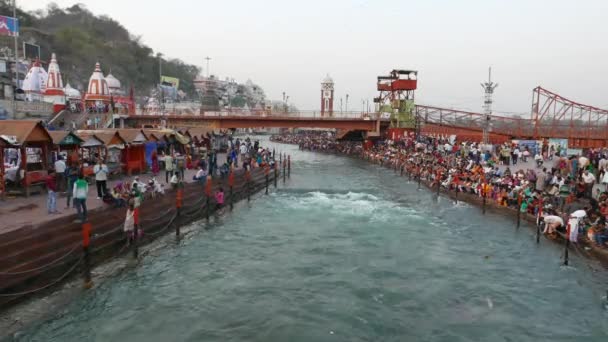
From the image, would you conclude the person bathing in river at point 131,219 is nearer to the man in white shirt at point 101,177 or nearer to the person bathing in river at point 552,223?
the man in white shirt at point 101,177

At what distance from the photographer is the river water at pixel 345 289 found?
10.8 metres

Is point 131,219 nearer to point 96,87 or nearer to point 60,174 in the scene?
point 60,174

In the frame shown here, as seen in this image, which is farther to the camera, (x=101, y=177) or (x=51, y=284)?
(x=101, y=177)

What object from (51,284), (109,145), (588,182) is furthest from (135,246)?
(588,182)

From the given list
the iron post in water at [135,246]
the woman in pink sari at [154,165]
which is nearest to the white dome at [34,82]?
the woman in pink sari at [154,165]

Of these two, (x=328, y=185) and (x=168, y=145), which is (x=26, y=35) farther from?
(x=328, y=185)

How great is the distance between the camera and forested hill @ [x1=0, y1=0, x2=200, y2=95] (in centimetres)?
8881

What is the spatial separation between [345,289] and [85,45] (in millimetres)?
101462

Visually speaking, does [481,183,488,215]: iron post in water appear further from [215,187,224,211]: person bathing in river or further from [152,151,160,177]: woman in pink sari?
[152,151,160,177]: woman in pink sari

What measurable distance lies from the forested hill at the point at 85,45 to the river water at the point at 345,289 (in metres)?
75.0

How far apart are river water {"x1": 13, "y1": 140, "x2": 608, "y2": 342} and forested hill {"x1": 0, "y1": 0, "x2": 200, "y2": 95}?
7500cm

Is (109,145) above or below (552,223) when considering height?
above

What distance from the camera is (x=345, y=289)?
43.7 feet

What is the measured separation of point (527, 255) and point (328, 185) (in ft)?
65.8
